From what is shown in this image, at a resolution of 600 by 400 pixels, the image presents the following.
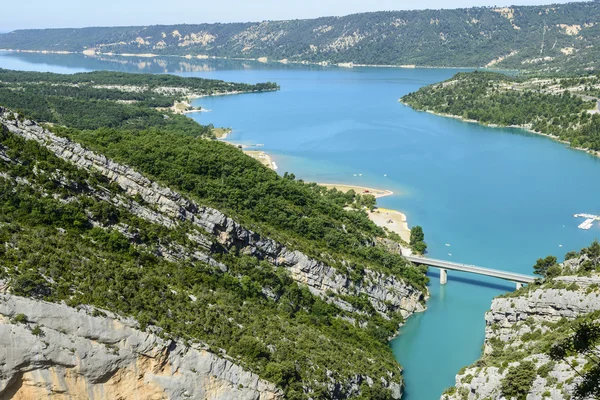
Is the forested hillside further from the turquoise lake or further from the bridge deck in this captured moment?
the turquoise lake

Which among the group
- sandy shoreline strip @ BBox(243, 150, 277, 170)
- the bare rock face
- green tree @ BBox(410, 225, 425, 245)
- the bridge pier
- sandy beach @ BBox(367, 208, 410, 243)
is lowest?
the bridge pier

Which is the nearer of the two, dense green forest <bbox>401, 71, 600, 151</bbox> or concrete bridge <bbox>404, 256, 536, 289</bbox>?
concrete bridge <bbox>404, 256, 536, 289</bbox>

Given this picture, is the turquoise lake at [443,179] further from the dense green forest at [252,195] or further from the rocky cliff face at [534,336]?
the dense green forest at [252,195]

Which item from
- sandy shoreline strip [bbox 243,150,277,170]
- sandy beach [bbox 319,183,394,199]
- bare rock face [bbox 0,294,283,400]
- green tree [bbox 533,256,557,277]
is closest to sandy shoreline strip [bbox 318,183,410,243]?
sandy beach [bbox 319,183,394,199]

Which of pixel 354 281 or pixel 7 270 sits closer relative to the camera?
pixel 7 270

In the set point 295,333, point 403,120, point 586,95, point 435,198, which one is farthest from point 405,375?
point 586,95

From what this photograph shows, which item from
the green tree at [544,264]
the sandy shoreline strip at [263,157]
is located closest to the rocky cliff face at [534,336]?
the green tree at [544,264]

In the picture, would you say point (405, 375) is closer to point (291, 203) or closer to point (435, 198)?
point (291, 203)
